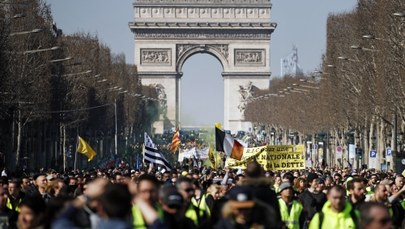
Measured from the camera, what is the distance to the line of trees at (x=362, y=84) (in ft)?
192

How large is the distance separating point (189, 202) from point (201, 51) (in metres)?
168

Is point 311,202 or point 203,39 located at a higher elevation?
point 203,39

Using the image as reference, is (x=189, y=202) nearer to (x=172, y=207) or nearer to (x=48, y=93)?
(x=172, y=207)

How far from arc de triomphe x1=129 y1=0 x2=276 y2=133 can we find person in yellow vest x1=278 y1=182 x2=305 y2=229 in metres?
159

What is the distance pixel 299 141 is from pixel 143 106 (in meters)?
34.8

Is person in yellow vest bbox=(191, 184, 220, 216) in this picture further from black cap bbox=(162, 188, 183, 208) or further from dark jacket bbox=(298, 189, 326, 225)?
black cap bbox=(162, 188, 183, 208)

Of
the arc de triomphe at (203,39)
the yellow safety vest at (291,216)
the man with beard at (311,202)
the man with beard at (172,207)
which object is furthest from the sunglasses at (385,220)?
the arc de triomphe at (203,39)

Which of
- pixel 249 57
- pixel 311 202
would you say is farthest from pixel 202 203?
pixel 249 57

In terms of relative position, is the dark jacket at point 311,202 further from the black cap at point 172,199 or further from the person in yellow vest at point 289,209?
the black cap at point 172,199

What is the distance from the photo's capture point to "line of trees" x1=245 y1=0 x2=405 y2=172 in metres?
58.4

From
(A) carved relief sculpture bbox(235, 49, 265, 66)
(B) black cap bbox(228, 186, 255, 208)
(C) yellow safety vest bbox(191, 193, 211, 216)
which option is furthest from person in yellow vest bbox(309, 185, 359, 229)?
(A) carved relief sculpture bbox(235, 49, 265, 66)

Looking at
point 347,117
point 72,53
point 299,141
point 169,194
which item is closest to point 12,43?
point 347,117

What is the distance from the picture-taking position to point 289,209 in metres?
19.2

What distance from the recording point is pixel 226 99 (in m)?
185
